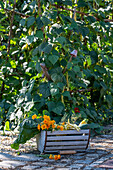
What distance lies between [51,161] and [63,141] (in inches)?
12.0

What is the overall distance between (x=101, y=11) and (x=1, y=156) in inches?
92.4

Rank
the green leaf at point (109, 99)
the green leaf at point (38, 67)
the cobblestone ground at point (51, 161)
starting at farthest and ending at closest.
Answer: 1. the green leaf at point (109, 99)
2. the green leaf at point (38, 67)
3. the cobblestone ground at point (51, 161)

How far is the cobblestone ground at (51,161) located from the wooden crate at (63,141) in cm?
7

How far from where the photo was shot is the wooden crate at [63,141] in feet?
9.14

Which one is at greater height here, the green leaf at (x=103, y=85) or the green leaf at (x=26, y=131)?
the green leaf at (x=103, y=85)

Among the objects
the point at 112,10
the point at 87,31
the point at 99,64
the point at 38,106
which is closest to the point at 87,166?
the point at 38,106

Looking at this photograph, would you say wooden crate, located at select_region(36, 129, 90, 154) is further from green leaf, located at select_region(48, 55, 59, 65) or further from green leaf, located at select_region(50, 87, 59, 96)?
green leaf, located at select_region(48, 55, 59, 65)

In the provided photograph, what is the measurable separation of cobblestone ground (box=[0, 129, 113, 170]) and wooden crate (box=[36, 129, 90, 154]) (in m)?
0.07

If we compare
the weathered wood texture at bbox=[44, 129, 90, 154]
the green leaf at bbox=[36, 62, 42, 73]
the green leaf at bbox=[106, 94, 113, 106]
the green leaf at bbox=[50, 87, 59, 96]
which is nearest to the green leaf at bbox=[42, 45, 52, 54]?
the green leaf at bbox=[36, 62, 42, 73]

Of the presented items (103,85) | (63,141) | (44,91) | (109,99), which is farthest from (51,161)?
(109,99)

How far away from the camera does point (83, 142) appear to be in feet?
9.52

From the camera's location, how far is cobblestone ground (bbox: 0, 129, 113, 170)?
239 centimetres

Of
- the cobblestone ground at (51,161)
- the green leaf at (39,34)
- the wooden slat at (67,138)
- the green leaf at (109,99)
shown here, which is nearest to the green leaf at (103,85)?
the green leaf at (109,99)

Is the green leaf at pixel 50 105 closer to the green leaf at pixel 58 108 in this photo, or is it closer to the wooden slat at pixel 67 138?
the green leaf at pixel 58 108
